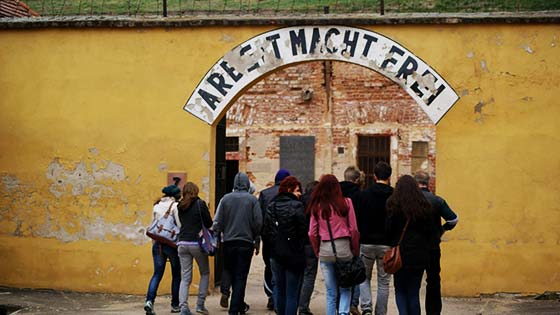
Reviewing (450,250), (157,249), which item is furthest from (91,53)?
(450,250)

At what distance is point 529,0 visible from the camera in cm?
2098

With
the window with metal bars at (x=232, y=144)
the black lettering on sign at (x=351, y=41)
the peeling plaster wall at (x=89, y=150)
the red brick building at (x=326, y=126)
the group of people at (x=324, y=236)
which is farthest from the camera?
the window with metal bars at (x=232, y=144)

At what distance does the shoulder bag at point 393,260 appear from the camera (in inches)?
333

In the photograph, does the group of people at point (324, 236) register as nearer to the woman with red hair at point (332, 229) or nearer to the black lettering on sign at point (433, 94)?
the woman with red hair at point (332, 229)

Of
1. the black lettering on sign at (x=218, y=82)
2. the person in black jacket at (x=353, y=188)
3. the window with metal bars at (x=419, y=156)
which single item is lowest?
the person in black jacket at (x=353, y=188)

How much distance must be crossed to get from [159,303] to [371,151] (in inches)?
500

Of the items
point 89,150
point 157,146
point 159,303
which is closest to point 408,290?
point 159,303

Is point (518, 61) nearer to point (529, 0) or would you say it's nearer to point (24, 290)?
point (24, 290)

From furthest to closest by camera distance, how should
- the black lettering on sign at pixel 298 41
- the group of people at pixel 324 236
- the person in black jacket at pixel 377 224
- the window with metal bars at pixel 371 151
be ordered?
the window with metal bars at pixel 371 151
the black lettering on sign at pixel 298 41
the person in black jacket at pixel 377 224
the group of people at pixel 324 236

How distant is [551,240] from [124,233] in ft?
19.6

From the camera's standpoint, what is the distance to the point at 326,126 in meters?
23.7

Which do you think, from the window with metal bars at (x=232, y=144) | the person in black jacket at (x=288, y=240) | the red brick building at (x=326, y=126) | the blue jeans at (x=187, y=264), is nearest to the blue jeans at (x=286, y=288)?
the person in black jacket at (x=288, y=240)

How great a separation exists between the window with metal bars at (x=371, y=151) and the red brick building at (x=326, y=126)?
0.03 meters

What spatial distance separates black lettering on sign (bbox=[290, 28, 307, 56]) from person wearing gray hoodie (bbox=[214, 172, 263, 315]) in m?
2.73
